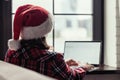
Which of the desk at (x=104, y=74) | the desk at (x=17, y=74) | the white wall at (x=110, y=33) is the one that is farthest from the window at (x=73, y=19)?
the desk at (x=17, y=74)

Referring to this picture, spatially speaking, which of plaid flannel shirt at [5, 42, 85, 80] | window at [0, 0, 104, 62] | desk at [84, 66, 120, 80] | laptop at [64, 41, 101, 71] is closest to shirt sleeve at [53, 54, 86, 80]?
plaid flannel shirt at [5, 42, 85, 80]

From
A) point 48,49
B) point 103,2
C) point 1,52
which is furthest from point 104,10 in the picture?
point 48,49

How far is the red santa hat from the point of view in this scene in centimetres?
142

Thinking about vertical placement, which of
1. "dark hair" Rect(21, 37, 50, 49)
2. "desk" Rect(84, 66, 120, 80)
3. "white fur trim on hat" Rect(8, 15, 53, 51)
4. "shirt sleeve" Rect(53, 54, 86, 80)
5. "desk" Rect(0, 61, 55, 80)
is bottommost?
"desk" Rect(84, 66, 120, 80)

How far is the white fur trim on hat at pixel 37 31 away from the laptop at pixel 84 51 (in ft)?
2.96

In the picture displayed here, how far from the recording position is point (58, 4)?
2.54 metres

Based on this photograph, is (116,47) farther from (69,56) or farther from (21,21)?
(21,21)

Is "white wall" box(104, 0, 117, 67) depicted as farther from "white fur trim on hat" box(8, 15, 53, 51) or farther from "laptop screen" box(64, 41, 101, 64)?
"white fur trim on hat" box(8, 15, 53, 51)

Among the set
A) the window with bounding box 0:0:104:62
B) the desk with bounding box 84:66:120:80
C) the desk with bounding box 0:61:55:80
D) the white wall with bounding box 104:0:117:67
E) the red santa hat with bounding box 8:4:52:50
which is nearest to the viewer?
the desk with bounding box 0:61:55:80

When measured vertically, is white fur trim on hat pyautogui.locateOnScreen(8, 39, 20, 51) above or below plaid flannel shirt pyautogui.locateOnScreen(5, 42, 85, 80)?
above

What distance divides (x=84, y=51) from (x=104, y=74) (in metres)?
0.27

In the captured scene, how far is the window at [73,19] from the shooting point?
2539 mm

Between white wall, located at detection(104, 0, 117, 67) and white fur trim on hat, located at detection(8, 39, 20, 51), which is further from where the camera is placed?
white wall, located at detection(104, 0, 117, 67)

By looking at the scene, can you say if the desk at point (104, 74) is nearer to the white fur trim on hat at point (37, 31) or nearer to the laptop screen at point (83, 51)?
the laptop screen at point (83, 51)
